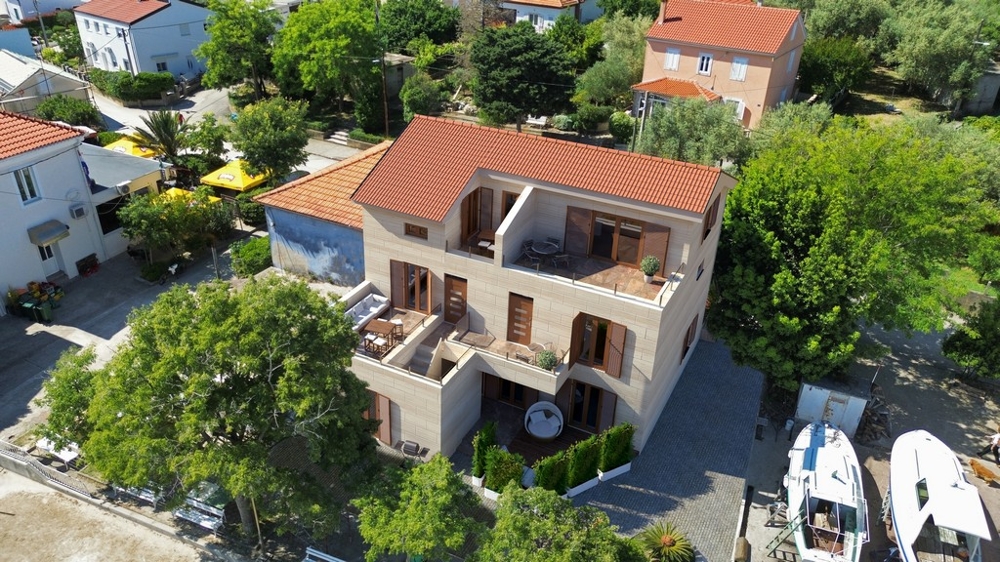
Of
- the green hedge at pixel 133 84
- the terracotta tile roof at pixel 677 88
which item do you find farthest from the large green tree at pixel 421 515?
the green hedge at pixel 133 84

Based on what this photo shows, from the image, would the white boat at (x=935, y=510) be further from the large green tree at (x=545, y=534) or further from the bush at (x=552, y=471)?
the bush at (x=552, y=471)

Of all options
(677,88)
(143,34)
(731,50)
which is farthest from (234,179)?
(731,50)

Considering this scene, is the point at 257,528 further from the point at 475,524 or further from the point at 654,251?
the point at 654,251

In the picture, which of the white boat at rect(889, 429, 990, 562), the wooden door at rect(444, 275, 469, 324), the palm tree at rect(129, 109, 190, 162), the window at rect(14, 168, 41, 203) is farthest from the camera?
the palm tree at rect(129, 109, 190, 162)

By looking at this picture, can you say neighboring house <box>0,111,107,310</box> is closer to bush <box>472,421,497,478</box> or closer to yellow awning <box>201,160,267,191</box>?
yellow awning <box>201,160,267,191</box>

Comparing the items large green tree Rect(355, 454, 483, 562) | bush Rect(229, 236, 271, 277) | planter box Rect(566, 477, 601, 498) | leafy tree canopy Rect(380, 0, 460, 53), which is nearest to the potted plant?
planter box Rect(566, 477, 601, 498)

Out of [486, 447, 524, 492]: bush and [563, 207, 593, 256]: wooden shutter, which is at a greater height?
[563, 207, 593, 256]: wooden shutter

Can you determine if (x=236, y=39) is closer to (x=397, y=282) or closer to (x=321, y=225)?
(x=321, y=225)
